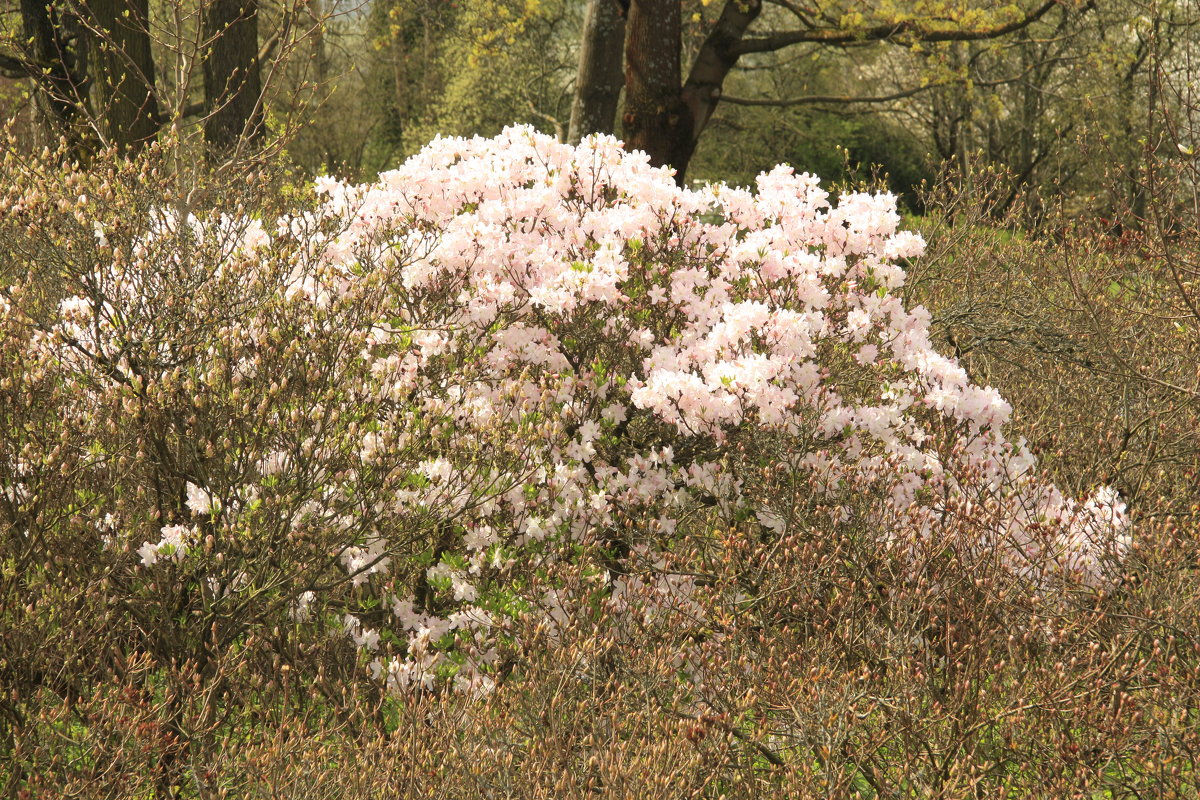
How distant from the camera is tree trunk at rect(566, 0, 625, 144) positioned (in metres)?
10.0

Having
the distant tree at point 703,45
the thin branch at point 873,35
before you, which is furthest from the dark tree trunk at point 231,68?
the thin branch at point 873,35

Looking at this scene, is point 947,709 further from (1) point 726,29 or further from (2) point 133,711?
(1) point 726,29

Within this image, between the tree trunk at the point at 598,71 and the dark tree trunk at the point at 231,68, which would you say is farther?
the dark tree trunk at the point at 231,68

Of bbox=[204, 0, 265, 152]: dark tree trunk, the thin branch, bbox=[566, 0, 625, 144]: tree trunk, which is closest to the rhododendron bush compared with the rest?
bbox=[566, 0, 625, 144]: tree trunk

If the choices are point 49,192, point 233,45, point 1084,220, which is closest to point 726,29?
point 1084,220

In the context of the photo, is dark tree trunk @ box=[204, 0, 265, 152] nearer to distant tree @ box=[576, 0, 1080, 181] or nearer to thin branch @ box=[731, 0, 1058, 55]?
distant tree @ box=[576, 0, 1080, 181]

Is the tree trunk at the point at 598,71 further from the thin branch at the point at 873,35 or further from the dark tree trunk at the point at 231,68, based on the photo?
the dark tree trunk at the point at 231,68

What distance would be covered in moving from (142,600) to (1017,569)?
3254mm

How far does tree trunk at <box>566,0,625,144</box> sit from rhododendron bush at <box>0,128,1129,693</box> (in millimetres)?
4248

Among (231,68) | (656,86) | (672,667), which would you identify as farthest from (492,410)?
(231,68)

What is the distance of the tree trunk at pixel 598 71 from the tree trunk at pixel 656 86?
→ 0.50 feet

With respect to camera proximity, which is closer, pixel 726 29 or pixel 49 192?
pixel 49 192

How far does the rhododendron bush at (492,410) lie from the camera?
13.6ft

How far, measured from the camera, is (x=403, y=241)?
5.14 metres
